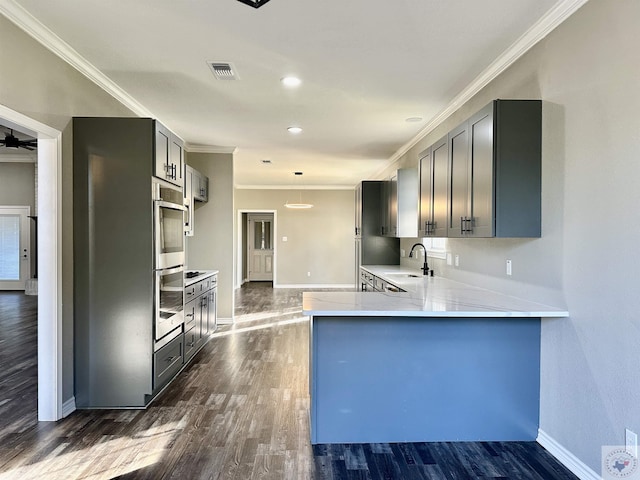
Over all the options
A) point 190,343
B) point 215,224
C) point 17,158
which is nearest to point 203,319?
point 190,343

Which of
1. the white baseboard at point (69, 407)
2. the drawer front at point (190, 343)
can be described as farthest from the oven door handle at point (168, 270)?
the white baseboard at point (69, 407)

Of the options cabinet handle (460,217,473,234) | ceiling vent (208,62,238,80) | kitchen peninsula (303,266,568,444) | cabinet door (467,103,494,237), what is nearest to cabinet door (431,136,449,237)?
cabinet handle (460,217,473,234)

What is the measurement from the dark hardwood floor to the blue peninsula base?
3.9 inches

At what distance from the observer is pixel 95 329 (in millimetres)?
2967

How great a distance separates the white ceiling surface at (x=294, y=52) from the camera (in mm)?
2248

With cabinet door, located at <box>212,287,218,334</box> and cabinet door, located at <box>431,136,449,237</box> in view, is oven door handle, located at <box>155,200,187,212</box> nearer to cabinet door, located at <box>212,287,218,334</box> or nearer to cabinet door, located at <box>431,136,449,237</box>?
cabinet door, located at <box>212,287,218,334</box>

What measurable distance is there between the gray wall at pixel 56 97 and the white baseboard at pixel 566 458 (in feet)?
10.9

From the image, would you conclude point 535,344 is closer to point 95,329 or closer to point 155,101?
point 95,329

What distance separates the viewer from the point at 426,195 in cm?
375

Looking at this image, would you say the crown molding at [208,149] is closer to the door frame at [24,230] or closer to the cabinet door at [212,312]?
the cabinet door at [212,312]

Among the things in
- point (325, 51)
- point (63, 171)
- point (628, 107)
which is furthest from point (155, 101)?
point (628, 107)

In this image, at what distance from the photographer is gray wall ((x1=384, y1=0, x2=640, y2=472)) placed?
178 centimetres

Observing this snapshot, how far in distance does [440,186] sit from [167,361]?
9.28 feet

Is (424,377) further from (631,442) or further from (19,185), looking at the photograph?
(19,185)
